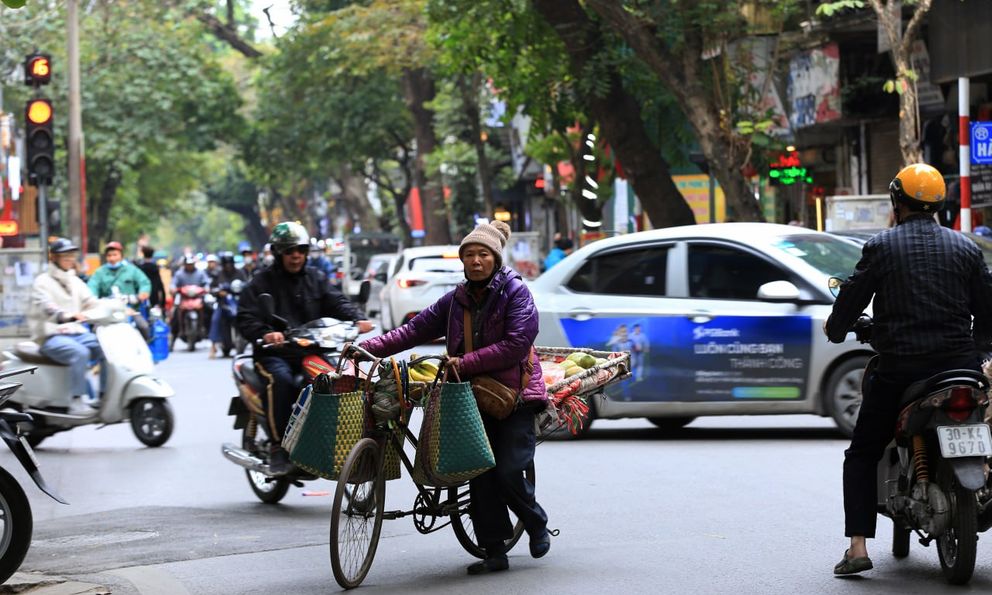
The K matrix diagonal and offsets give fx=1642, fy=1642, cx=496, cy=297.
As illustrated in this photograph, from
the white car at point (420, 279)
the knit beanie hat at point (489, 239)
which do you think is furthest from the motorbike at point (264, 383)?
the white car at point (420, 279)

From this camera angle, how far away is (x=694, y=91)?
2086 cm

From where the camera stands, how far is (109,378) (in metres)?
13.5

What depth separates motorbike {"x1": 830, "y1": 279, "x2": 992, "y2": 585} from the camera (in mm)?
6441

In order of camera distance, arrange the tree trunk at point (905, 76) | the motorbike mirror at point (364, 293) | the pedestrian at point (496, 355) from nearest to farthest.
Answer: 1. the pedestrian at point (496, 355)
2. the motorbike mirror at point (364, 293)
3. the tree trunk at point (905, 76)

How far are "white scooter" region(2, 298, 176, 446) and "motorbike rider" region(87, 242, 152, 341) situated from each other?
6663 millimetres

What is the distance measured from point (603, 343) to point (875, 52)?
13.2 m

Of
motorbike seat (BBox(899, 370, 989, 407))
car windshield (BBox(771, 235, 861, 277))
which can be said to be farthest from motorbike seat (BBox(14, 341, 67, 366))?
motorbike seat (BBox(899, 370, 989, 407))

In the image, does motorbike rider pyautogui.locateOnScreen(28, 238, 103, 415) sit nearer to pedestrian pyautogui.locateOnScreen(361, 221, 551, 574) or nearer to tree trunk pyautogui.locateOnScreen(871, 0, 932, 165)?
pedestrian pyautogui.locateOnScreen(361, 221, 551, 574)

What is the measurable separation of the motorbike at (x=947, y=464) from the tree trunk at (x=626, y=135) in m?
16.8

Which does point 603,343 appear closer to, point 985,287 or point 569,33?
point 985,287

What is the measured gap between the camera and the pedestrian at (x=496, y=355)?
7.21 metres

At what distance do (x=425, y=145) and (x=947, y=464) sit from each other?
3805cm

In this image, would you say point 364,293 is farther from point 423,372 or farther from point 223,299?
point 223,299

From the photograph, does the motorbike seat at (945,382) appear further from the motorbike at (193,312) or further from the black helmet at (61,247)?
the motorbike at (193,312)
